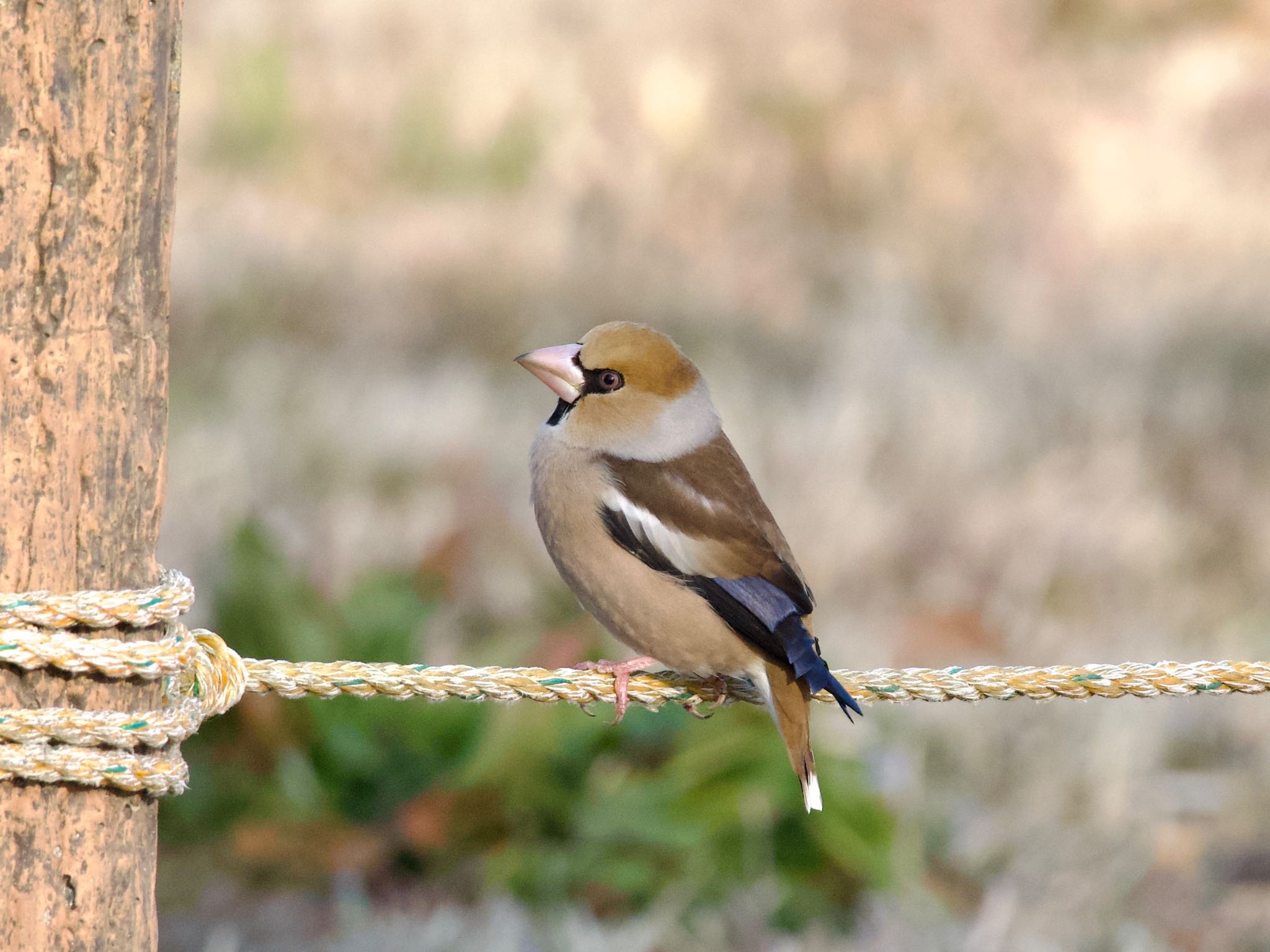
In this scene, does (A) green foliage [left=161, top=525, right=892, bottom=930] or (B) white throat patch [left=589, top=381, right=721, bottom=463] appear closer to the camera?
(B) white throat patch [left=589, top=381, right=721, bottom=463]

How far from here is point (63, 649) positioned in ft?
5.80

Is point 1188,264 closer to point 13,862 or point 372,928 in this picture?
point 372,928

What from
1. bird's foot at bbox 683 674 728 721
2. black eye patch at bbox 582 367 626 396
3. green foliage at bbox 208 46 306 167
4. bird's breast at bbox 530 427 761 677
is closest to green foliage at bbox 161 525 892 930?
bird's foot at bbox 683 674 728 721

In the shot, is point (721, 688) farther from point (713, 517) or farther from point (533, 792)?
point (533, 792)

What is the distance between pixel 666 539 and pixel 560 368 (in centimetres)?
43

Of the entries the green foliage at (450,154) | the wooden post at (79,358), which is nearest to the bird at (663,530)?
the wooden post at (79,358)

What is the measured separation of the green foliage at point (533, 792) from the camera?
4457 millimetres

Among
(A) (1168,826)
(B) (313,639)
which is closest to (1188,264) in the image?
(A) (1168,826)

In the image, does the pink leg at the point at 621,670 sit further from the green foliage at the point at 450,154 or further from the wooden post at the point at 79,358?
the green foliage at the point at 450,154

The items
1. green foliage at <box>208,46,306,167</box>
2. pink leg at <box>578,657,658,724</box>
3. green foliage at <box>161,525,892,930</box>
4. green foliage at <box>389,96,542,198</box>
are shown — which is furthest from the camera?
green foliage at <box>389,96,542,198</box>

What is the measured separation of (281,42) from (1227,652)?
32.9 ft

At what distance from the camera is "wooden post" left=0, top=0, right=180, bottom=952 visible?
68.0 inches

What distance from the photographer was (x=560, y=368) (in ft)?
10.1

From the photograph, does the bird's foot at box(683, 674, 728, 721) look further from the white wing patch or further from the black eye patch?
the black eye patch
